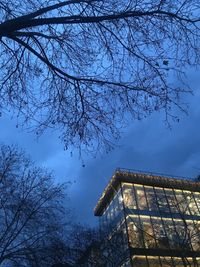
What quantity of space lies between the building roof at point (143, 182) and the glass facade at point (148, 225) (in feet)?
1.43

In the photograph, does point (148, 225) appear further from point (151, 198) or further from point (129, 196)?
point (129, 196)

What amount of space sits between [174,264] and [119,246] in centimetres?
683

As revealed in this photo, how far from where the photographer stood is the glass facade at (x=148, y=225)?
26.9 meters

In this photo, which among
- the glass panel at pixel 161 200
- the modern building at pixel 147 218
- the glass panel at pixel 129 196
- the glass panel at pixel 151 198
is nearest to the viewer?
the modern building at pixel 147 218

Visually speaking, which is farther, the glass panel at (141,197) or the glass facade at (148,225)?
the glass panel at (141,197)

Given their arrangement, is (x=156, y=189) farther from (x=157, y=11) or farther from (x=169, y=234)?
(x=157, y=11)

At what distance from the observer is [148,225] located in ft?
103

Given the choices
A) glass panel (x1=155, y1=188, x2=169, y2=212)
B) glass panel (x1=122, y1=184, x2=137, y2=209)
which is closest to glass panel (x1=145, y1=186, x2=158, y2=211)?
glass panel (x1=155, y1=188, x2=169, y2=212)

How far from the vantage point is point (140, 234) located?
29.8m

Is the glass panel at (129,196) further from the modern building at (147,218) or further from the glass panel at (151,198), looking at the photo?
the glass panel at (151,198)

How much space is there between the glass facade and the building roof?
0.44 metres

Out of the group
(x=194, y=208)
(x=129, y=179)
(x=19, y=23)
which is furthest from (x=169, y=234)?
(x=19, y=23)

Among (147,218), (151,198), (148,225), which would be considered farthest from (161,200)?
(148,225)

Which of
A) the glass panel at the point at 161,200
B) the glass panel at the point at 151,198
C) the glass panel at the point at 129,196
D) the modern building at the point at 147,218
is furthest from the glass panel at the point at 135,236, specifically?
the glass panel at the point at 151,198
